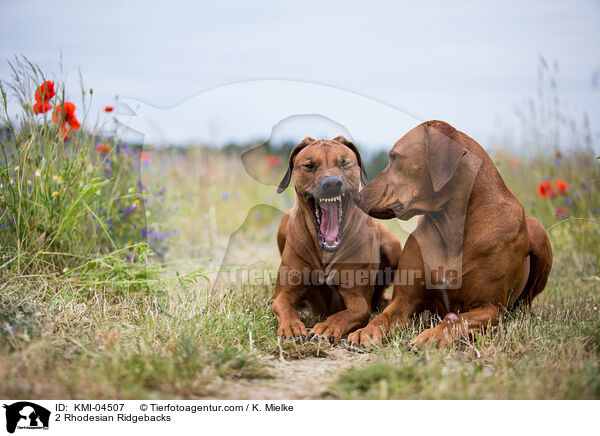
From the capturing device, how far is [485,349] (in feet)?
9.43

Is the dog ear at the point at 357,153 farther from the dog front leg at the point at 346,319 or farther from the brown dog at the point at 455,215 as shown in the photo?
the dog front leg at the point at 346,319

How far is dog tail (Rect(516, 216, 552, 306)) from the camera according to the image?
11.7ft

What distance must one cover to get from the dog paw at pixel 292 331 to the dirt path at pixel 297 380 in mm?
191

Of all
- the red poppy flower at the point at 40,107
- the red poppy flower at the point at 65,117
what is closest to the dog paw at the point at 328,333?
the red poppy flower at the point at 65,117

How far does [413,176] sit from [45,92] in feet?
9.39

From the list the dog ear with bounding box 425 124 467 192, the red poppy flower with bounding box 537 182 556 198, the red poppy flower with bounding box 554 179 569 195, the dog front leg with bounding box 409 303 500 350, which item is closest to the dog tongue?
the dog ear with bounding box 425 124 467 192

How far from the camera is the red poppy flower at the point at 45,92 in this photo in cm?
389

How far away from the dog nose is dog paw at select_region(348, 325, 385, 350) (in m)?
0.89

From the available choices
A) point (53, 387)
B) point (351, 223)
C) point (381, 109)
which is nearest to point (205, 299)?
point (351, 223)

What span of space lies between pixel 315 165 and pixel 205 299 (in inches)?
51.0

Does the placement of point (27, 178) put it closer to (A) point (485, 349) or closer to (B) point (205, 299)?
(B) point (205, 299)

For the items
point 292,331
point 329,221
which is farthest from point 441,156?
point 292,331
